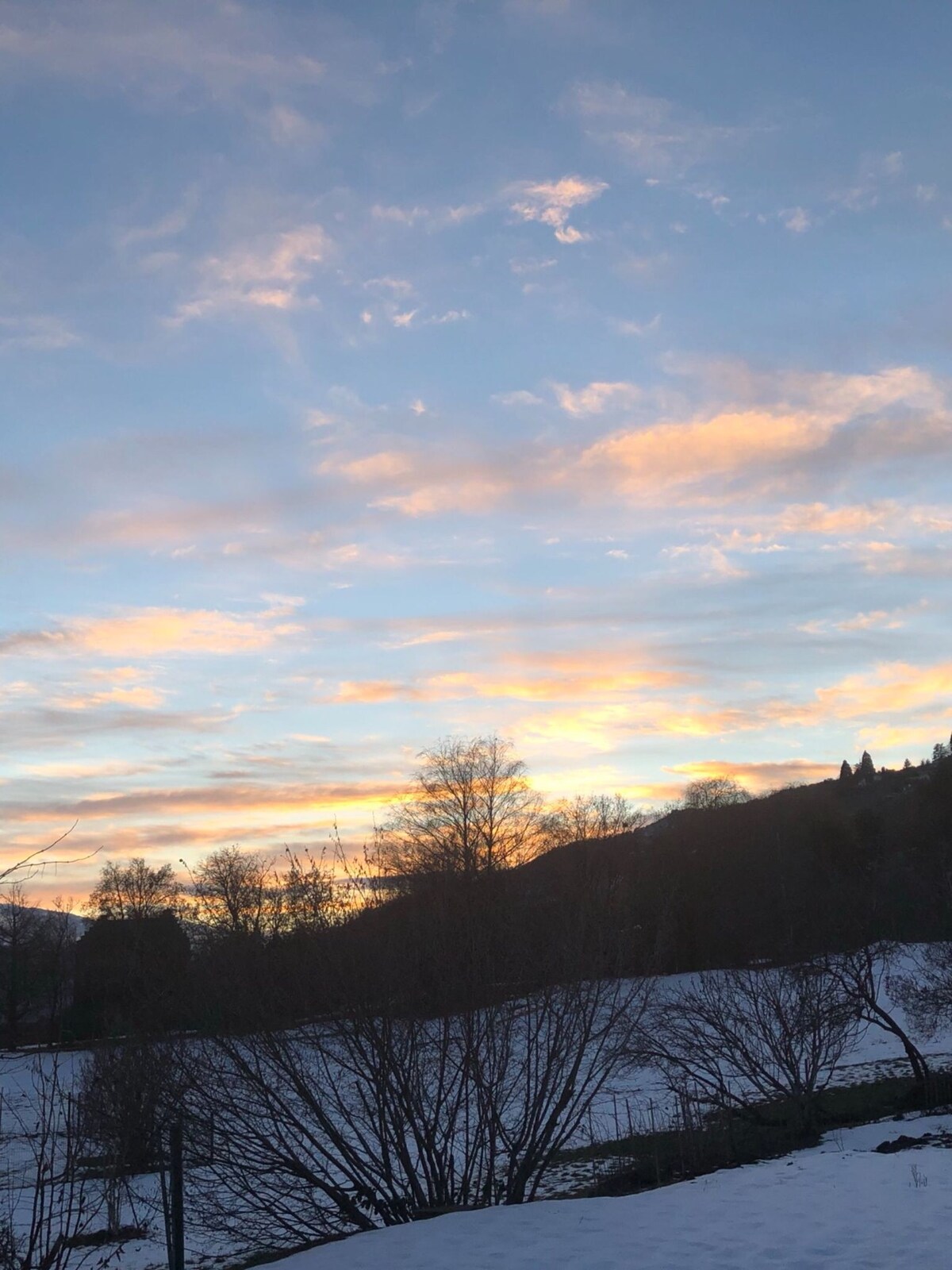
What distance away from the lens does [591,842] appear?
78.8 ft

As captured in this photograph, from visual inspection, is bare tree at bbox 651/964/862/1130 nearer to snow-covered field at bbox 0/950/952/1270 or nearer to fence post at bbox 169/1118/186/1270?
snow-covered field at bbox 0/950/952/1270

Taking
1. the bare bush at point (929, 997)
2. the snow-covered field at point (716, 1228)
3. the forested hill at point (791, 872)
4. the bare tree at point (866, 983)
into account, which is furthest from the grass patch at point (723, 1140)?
the forested hill at point (791, 872)

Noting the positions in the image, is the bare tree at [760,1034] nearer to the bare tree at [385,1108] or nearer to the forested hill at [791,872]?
the forested hill at [791,872]

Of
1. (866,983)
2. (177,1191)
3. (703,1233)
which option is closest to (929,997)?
(866,983)

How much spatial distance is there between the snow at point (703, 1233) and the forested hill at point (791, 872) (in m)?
→ 9.09

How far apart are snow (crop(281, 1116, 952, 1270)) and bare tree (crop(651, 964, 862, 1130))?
5679 millimetres

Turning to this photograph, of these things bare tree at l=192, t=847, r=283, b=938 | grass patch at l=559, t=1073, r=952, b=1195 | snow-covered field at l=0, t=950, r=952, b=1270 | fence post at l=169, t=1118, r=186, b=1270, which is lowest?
grass patch at l=559, t=1073, r=952, b=1195

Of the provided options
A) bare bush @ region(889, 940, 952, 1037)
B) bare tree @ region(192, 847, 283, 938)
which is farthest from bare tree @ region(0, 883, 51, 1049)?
bare bush @ region(889, 940, 952, 1037)

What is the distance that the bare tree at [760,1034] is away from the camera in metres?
17.2

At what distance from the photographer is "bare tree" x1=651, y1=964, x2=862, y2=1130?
56.3 feet

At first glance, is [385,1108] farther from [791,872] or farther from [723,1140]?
[791,872]

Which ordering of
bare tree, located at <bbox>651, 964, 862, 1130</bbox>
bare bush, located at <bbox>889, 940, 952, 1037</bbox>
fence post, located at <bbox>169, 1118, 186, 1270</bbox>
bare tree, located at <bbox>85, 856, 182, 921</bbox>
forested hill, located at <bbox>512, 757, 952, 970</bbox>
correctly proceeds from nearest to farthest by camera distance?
fence post, located at <bbox>169, 1118, 186, 1270</bbox> < bare tree, located at <bbox>651, 964, 862, 1130</bbox> < bare bush, located at <bbox>889, 940, 952, 1037</bbox> < forested hill, located at <bbox>512, 757, 952, 970</bbox> < bare tree, located at <bbox>85, 856, 182, 921</bbox>

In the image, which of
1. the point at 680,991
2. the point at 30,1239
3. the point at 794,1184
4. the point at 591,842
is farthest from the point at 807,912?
the point at 30,1239

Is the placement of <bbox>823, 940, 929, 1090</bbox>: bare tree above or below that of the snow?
above
